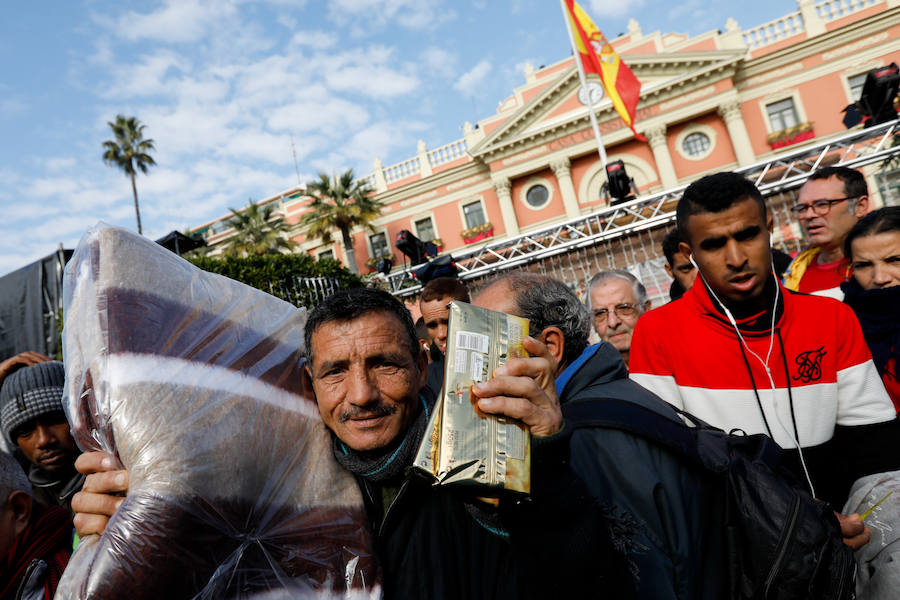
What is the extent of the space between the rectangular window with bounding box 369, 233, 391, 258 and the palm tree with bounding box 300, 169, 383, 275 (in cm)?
243

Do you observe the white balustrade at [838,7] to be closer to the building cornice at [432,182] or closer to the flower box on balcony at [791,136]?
the flower box on balcony at [791,136]

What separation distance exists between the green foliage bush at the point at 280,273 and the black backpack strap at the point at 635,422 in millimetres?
8287

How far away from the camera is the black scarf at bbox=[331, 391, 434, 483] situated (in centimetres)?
135

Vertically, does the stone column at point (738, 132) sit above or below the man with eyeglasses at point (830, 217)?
above

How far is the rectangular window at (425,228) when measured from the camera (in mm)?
28031

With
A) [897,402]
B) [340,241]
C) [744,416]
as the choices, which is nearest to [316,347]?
[744,416]

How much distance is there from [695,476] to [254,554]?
1136mm

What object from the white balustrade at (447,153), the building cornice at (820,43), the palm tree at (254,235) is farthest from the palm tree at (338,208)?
the building cornice at (820,43)

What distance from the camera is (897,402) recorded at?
2.28 m

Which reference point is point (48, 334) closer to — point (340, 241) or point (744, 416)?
point (744, 416)

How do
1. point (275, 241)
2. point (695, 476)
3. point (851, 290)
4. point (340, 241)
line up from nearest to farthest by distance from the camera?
point (695, 476) → point (851, 290) → point (275, 241) → point (340, 241)

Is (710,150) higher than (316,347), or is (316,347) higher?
(710,150)

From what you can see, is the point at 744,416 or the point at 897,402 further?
the point at 897,402

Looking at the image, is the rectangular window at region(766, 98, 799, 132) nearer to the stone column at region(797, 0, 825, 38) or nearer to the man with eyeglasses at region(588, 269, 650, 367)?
the stone column at region(797, 0, 825, 38)
